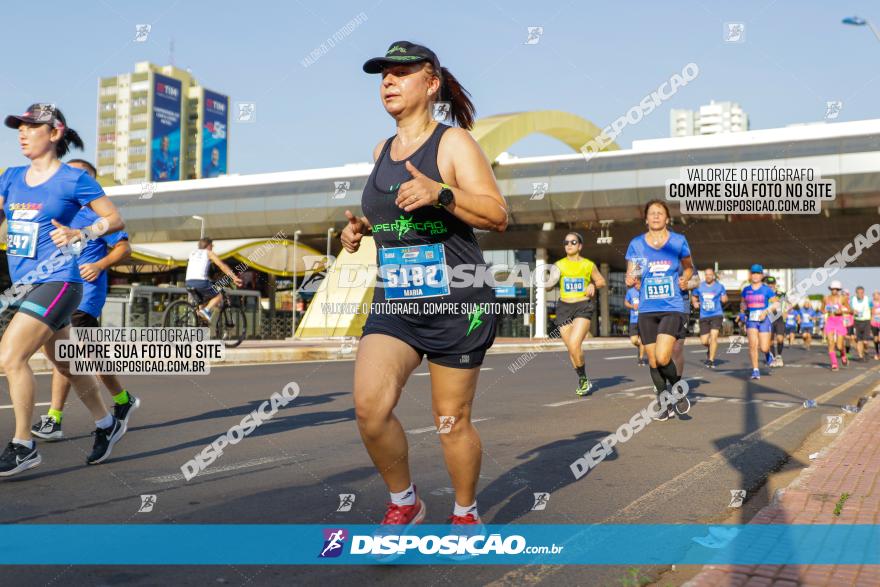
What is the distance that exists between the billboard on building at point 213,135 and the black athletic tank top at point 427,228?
141 meters

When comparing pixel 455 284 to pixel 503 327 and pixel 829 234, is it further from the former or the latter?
pixel 503 327

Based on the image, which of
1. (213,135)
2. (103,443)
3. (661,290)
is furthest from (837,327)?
(213,135)

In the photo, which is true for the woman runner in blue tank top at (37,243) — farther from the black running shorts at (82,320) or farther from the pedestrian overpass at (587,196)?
the pedestrian overpass at (587,196)

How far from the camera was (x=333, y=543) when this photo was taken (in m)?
3.30

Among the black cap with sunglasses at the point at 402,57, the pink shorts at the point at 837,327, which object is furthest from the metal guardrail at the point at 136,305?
the black cap with sunglasses at the point at 402,57

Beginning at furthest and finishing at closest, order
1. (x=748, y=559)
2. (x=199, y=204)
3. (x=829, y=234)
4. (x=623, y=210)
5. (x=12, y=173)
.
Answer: (x=199, y=204), (x=829, y=234), (x=623, y=210), (x=12, y=173), (x=748, y=559)

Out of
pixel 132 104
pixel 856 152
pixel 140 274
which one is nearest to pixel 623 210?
pixel 856 152

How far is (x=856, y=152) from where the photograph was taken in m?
33.8

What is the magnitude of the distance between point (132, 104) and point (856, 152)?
134686 millimetres

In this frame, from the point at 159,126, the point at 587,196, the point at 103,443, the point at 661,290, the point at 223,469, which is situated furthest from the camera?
the point at 159,126

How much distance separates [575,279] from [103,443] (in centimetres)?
648

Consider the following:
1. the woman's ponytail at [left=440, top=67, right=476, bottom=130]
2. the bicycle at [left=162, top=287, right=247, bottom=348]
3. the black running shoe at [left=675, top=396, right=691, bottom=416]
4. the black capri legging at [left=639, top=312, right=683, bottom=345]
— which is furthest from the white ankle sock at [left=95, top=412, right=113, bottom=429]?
the bicycle at [left=162, top=287, right=247, bottom=348]

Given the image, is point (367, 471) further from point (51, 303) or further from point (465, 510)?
point (51, 303)

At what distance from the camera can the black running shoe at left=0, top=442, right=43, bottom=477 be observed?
180 inches
